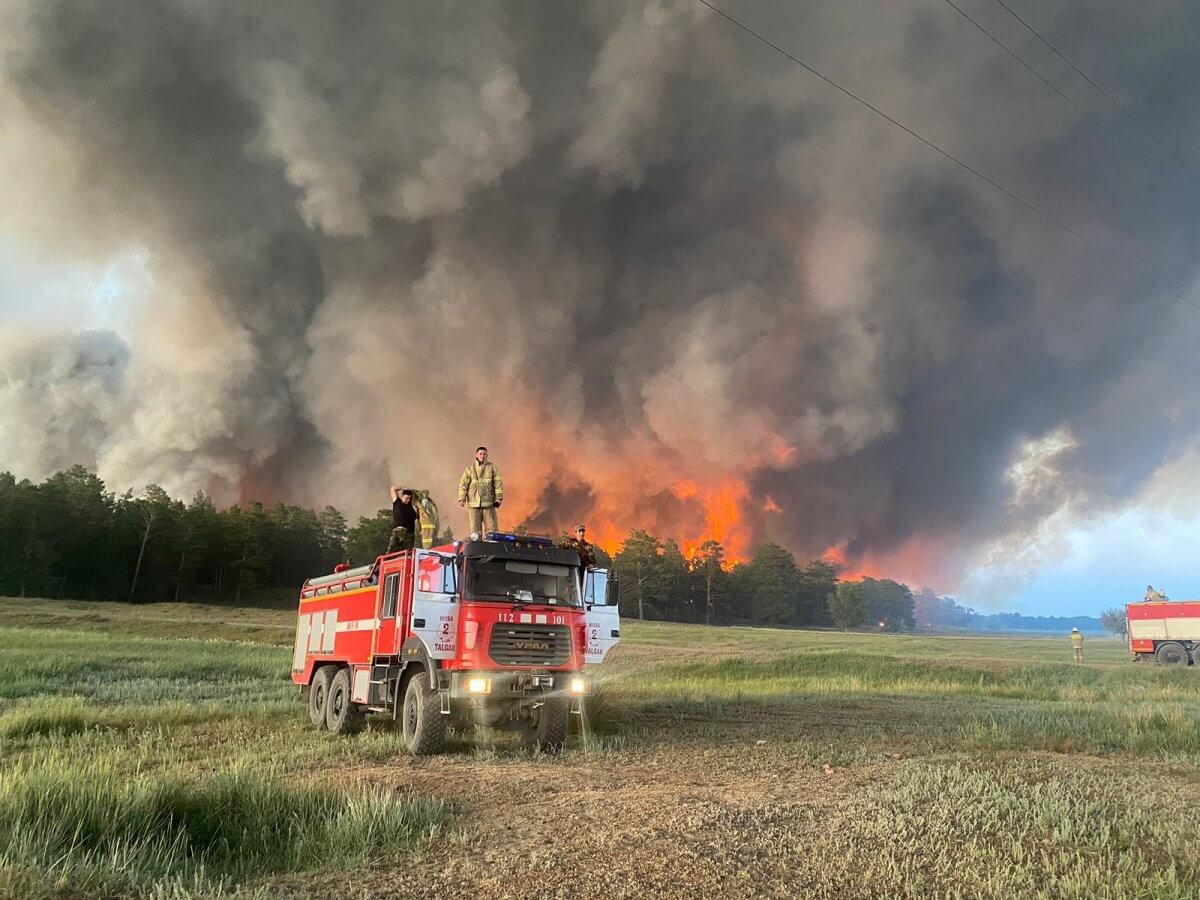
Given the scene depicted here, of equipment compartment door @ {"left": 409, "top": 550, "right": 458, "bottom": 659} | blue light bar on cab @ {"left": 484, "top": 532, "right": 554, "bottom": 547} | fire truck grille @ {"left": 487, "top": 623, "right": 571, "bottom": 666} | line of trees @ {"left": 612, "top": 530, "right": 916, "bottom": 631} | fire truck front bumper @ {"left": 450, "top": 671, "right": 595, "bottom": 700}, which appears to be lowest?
fire truck front bumper @ {"left": 450, "top": 671, "right": 595, "bottom": 700}

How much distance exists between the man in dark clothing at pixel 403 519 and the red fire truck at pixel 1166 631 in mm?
38940

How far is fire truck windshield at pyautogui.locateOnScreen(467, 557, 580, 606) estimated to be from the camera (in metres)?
11.8

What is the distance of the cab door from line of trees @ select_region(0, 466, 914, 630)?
217 ft

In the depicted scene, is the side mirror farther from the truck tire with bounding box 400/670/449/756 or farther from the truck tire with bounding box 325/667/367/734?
the truck tire with bounding box 325/667/367/734

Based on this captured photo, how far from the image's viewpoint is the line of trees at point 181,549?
7519 centimetres

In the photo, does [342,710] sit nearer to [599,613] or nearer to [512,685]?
[512,685]

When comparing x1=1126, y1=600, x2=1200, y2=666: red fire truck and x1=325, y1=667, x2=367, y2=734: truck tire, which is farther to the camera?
x1=1126, y1=600, x2=1200, y2=666: red fire truck

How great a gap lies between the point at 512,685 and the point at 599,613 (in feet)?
7.12

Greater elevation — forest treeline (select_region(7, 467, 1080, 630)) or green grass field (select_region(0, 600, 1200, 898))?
forest treeline (select_region(7, 467, 1080, 630))

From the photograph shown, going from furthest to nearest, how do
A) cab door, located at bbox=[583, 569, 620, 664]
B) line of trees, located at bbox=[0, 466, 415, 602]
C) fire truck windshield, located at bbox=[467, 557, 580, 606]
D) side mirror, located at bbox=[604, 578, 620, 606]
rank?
1. line of trees, located at bbox=[0, 466, 415, 602]
2. side mirror, located at bbox=[604, 578, 620, 606]
3. cab door, located at bbox=[583, 569, 620, 664]
4. fire truck windshield, located at bbox=[467, 557, 580, 606]

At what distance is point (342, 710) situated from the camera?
14.2 m

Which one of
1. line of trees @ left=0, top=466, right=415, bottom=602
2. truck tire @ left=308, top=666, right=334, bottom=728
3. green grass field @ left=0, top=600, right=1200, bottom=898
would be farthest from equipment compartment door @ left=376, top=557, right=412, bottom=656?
line of trees @ left=0, top=466, right=415, bottom=602

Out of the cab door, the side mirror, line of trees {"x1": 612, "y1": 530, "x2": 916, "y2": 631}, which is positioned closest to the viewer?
the cab door

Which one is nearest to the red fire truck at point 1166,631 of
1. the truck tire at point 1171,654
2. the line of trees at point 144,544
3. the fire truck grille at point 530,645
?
the truck tire at point 1171,654
